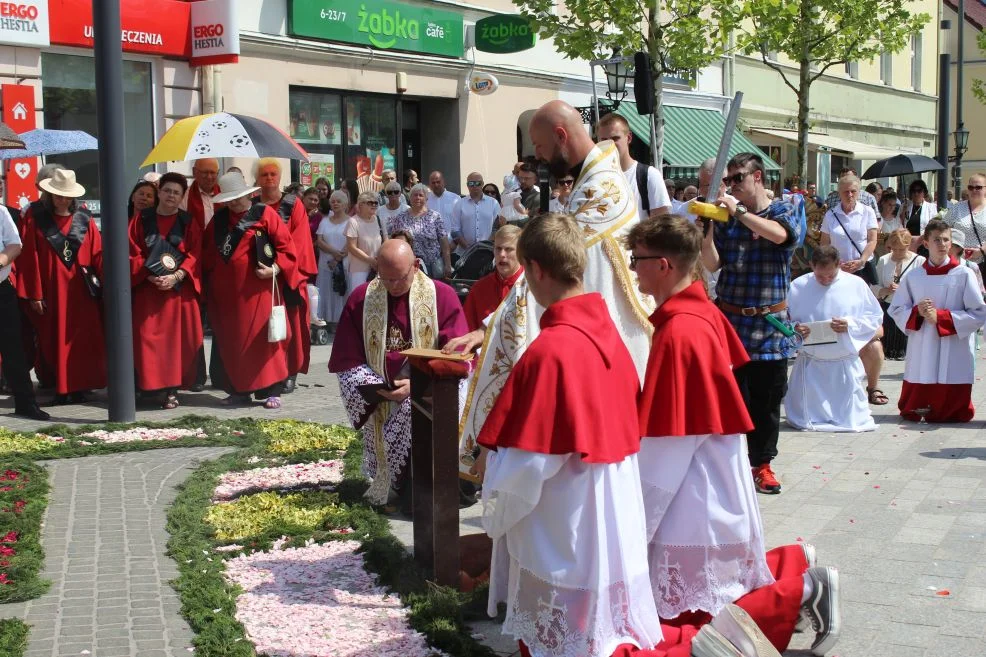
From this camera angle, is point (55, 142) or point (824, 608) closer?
point (824, 608)

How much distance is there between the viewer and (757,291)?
7504mm

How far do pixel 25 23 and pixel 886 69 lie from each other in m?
35.1

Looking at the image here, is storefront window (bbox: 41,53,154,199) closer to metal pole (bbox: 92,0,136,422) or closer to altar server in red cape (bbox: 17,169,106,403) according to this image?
altar server in red cape (bbox: 17,169,106,403)

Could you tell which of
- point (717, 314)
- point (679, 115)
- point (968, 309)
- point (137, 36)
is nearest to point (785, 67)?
point (679, 115)

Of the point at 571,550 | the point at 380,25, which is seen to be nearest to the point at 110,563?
the point at 571,550

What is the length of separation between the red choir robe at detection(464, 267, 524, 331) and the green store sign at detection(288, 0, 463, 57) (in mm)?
12744

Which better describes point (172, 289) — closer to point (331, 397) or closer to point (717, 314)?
point (331, 397)

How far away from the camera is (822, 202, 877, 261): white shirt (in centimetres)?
1347

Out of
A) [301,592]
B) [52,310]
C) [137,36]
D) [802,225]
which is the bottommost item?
[301,592]

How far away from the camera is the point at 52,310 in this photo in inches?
436

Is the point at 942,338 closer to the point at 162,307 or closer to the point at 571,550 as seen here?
the point at 162,307

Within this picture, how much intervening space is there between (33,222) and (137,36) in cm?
653

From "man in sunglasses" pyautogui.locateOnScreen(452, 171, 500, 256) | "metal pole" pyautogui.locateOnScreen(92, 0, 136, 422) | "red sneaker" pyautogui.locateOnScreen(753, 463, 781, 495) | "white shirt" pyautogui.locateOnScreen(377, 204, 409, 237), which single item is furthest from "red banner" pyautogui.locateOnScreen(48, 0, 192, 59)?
"red sneaker" pyautogui.locateOnScreen(753, 463, 781, 495)

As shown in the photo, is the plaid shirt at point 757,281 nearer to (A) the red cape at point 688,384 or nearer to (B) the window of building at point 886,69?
(A) the red cape at point 688,384
